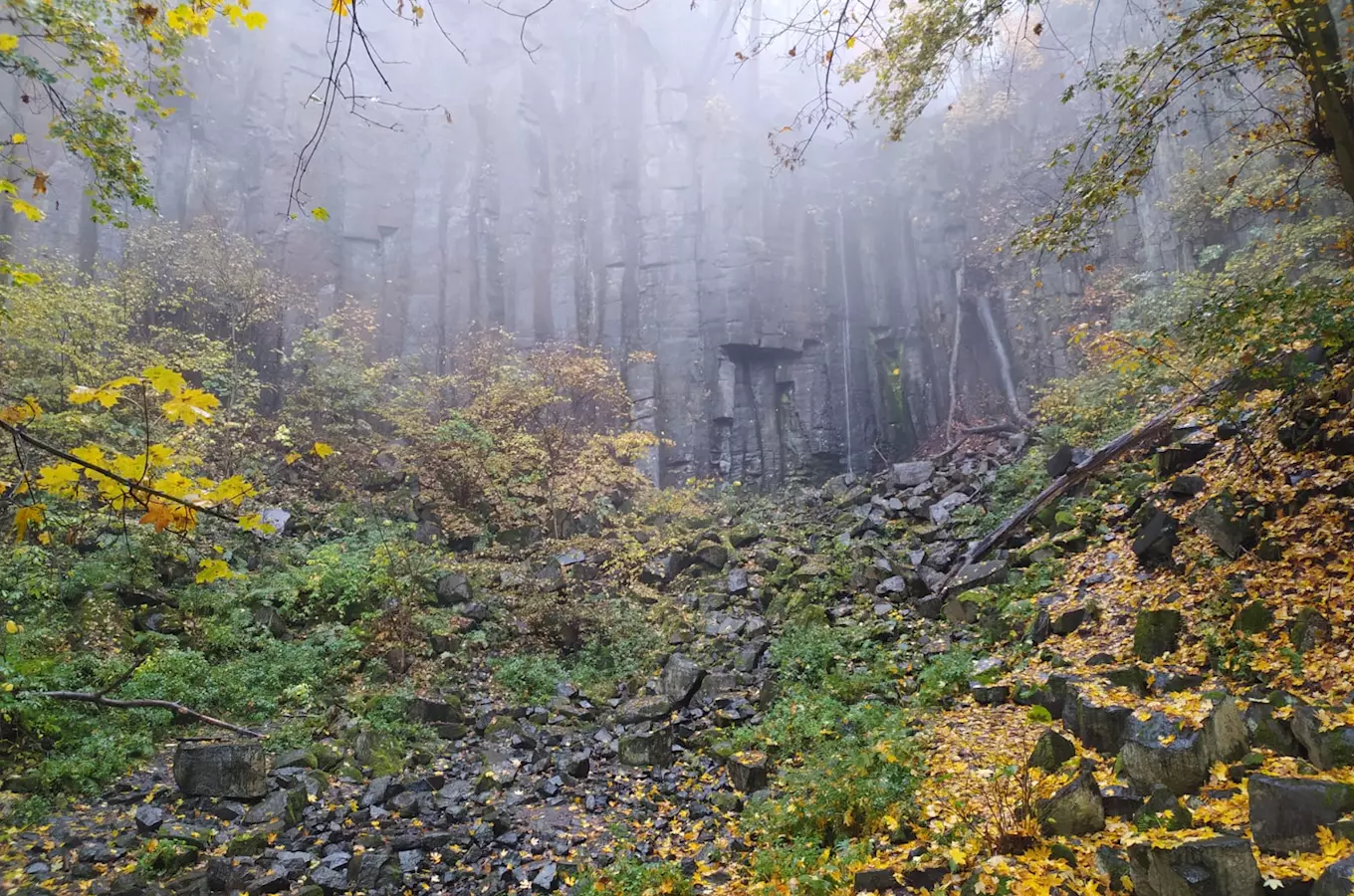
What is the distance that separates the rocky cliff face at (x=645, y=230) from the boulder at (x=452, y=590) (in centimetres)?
1051

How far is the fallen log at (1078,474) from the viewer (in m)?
8.60

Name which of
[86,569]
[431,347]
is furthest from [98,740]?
[431,347]

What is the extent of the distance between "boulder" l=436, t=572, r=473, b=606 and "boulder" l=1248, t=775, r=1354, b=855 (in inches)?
377

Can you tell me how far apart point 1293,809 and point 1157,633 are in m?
2.90

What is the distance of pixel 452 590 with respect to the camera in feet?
34.6

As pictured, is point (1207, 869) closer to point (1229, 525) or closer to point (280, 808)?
point (1229, 525)

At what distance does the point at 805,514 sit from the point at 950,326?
9.62 metres

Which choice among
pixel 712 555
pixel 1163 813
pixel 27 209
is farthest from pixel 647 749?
pixel 27 209

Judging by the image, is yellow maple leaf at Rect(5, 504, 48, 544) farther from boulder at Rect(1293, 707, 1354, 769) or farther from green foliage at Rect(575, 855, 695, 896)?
boulder at Rect(1293, 707, 1354, 769)

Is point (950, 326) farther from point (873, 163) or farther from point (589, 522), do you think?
point (589, 522)

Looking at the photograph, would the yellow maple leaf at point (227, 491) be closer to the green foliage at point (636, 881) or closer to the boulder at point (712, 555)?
the green foliage at point (636, 881)

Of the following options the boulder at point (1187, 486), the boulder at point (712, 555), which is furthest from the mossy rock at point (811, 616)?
the boulder at point (1187, 486)

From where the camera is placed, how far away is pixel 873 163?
24344 millimetres

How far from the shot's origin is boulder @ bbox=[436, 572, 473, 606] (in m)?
10.5
